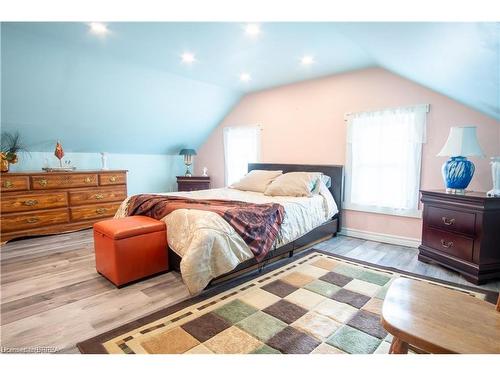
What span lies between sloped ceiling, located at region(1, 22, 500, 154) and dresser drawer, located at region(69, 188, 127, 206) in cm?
83

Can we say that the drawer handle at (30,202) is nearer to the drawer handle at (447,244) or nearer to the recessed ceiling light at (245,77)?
the recessed ceiling light at (245,77)

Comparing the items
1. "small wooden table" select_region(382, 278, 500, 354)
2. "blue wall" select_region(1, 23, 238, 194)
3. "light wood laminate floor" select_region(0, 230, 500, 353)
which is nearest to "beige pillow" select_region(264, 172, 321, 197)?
"light wood laminate floor" select_region(0, 230, 500, 353)

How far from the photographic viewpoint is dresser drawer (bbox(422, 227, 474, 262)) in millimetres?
2498

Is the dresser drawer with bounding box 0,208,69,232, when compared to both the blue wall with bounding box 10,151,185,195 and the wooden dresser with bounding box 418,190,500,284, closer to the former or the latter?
the blue wall with bounding box 10,151,185,195

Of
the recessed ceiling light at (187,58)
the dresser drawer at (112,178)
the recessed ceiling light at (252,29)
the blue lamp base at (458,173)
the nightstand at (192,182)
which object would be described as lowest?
the nightstand at (192,182)

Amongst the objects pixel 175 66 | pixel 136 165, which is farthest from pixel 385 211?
pixel 136 165

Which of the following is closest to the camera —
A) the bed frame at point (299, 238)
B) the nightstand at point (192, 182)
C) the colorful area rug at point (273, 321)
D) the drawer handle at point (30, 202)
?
the colorful area rug at point (273, 321)

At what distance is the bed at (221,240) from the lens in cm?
212

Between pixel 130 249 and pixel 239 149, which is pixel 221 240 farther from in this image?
pixel 239 149

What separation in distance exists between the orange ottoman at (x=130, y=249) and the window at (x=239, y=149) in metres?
2.79

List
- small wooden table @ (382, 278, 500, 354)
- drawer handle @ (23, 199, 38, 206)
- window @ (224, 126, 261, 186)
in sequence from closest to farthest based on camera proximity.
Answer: small wooden table @ (382, 278, 500, 354), drawer handle @ (23, 199, 38, 206), window @ (224, 126, 261, 186)

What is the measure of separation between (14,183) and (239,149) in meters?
3.44

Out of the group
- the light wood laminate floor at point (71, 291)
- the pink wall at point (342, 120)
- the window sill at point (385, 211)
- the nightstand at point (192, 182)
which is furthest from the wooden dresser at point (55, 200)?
the window sill at point (385, 211)

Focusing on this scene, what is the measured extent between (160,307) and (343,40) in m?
2.99
